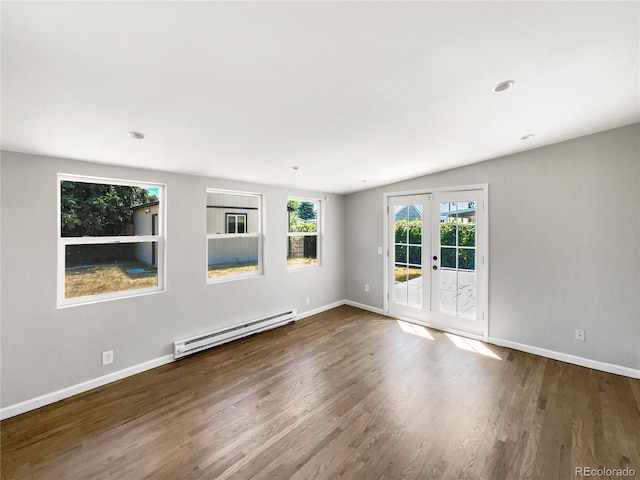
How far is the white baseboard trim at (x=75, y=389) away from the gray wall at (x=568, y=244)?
421cm

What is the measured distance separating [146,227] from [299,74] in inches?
98.5

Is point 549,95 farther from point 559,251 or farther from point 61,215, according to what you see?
point 61,215

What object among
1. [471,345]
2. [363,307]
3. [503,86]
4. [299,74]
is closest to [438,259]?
[471,345]

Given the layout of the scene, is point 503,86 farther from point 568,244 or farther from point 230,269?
point 230,269

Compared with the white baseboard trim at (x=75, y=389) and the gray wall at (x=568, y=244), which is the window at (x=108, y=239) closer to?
the white baseboard trim at (x=75, y=389)

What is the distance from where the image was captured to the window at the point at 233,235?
3596mm

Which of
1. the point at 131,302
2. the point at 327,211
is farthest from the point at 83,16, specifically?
the point at 327,211

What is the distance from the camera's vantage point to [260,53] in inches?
52.9

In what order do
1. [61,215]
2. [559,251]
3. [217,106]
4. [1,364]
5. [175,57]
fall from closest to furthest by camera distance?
[175,57] → [217,106] → [1,364] → [61,215] → [559,251]

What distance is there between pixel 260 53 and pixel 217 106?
604 mm

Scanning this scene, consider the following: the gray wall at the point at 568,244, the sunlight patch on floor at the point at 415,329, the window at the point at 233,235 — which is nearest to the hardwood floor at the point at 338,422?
the gray wall at the point at 568,244

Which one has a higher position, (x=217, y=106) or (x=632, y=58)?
(x=632, y=58)

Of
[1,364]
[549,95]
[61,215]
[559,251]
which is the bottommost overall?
[1,364]

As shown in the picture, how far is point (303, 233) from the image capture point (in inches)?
187
